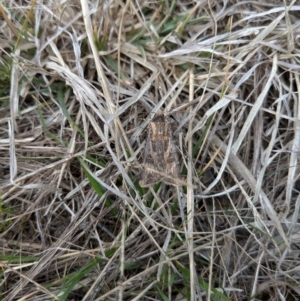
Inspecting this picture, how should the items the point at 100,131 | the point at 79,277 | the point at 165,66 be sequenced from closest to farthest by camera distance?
1. the point at 79,277
2. the point at 100,131
3. the point at 165,66

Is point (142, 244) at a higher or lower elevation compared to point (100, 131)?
lower

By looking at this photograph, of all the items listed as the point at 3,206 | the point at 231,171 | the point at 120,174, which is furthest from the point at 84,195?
the point at 231,171

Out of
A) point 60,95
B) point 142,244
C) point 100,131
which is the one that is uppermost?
point 60,95

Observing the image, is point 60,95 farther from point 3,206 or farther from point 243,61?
point 243,61
